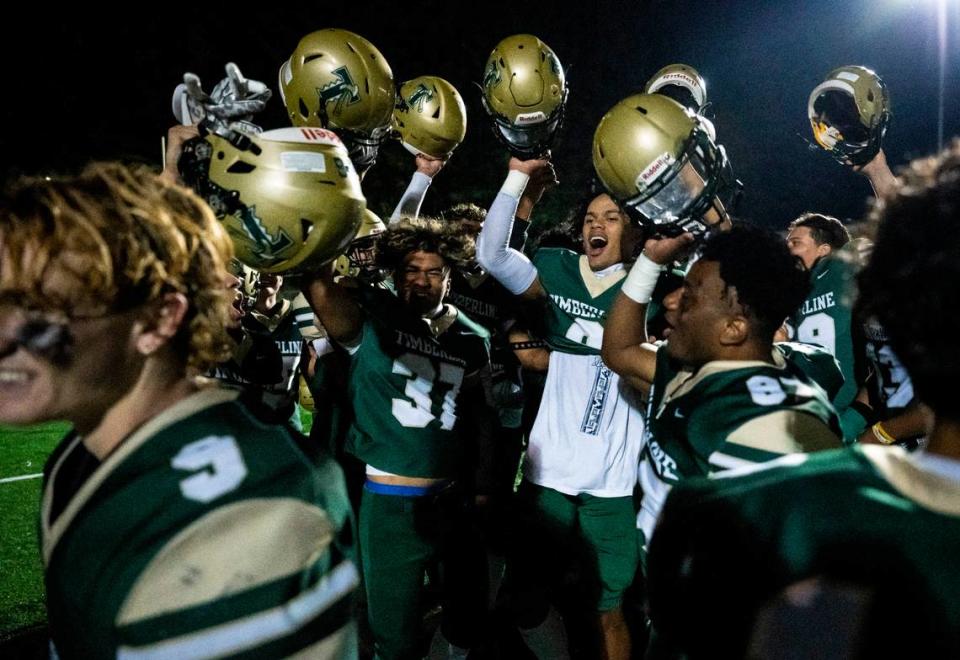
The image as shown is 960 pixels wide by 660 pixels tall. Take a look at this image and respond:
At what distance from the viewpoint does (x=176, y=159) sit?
2287mm

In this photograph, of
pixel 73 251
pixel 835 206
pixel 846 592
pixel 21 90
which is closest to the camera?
pixel 846 592

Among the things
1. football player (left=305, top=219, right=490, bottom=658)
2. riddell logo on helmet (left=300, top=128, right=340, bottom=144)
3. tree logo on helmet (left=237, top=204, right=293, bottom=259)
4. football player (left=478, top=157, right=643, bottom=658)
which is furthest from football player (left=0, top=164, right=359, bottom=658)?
football player (left=478, top=157, right=643, bottom=658)

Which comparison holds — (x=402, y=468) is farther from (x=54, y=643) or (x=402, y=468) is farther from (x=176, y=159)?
(x=54, y=643)

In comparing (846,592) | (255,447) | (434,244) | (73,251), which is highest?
(73,251)

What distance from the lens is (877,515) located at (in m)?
1.07

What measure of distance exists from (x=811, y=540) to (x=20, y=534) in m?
6.79

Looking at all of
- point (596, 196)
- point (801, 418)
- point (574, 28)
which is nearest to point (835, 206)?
point (574, 28)

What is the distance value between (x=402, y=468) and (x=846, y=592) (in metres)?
2.78

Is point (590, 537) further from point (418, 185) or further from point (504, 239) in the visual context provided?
point (418, 185)

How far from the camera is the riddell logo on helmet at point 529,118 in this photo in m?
3.93

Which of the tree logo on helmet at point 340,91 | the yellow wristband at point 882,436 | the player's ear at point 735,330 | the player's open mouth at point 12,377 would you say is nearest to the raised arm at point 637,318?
the player's ear at point 735,330

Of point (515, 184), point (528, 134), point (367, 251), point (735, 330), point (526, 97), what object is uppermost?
point (526, 97)

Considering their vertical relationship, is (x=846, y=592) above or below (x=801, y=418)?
above

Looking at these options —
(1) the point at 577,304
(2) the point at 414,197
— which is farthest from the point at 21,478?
(1) the point at 577,304
